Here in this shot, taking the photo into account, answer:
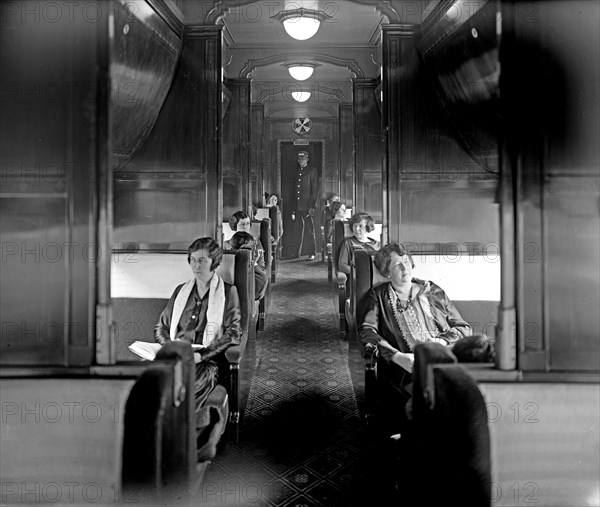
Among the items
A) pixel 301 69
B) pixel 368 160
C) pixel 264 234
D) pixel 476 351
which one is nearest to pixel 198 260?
pixel 476 351

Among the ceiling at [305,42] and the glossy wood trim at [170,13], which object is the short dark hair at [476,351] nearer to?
the glossy wood trim at [170,13]

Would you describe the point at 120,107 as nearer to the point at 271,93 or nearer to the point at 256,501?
the point at 256,501

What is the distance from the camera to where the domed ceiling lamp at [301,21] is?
19.3 feet

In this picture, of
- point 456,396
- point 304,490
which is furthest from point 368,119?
point 456,396

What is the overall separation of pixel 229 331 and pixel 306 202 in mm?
10199

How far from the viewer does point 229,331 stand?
10.3 feet

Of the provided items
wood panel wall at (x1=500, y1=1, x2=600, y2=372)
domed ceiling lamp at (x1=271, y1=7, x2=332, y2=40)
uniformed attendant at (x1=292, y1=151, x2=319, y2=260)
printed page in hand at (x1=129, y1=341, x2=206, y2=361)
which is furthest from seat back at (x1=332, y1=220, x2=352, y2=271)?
uniformed attendant at (x1=292, y1=151, x2=319, y2=260)

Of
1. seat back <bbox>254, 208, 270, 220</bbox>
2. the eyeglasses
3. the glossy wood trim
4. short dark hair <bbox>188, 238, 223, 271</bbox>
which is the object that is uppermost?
the glossy wood trim

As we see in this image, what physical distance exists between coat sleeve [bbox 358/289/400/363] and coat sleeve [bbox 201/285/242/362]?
28.2 inches

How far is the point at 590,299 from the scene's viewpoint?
1827 mm

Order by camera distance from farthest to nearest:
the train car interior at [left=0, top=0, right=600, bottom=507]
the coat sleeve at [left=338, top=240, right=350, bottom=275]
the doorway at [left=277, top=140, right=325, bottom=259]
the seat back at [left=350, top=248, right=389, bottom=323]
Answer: the doorway at [left=277, top=140, right=325, bottom=259] → the coat sleeve at [left=338, top=240, right=350, bottom=275] → the seat back at [left=350, top=248, right=389, bottom=323] → the train car interior at [left=0, top=0, right=600, bottom=507]

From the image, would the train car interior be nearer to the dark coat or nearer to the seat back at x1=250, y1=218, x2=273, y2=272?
the dark coat

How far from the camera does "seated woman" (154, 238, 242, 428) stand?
3.10 m

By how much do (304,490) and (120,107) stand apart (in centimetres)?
289
